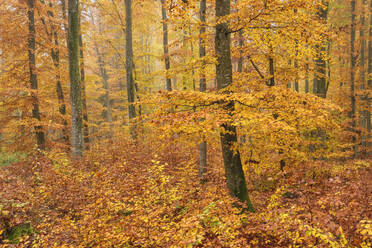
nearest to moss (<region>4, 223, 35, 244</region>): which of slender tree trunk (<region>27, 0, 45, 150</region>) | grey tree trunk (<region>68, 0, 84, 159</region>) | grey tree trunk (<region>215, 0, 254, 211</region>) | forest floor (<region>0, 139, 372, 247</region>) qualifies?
forest floor (<region>0, 139, 372, 247</region>)

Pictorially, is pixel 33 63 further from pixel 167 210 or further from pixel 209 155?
pixel 167 210

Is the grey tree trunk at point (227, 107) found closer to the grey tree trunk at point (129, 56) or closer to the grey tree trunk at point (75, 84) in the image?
the grey tree trunk at point (75, 84)

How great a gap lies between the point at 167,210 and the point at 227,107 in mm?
3135

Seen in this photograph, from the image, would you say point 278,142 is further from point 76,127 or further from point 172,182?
point 76,127

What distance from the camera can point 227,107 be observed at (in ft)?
19.4

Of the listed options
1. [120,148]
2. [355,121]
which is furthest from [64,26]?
[355,121]

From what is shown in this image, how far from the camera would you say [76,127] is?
10461 millimetres

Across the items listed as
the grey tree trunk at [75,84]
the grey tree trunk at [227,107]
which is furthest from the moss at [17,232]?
the grey tree trunk at [227,107]

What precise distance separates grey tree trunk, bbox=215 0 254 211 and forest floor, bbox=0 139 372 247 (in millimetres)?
486

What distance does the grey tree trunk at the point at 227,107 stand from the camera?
6.07m

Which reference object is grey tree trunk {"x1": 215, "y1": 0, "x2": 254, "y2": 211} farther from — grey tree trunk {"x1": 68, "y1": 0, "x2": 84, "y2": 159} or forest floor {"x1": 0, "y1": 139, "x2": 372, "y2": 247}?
grey tree trunk {"x1": 68, "y1": 0, "x2": 84, "y2": 159}

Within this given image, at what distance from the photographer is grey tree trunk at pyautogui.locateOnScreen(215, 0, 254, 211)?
6.07 m

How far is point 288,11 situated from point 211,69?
3.27 meters

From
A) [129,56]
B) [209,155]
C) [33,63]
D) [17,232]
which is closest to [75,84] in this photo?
[33,63]
